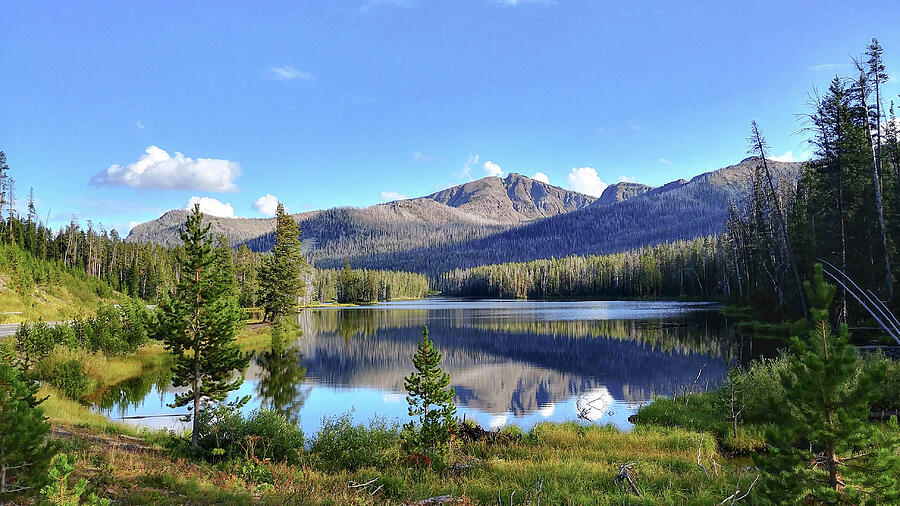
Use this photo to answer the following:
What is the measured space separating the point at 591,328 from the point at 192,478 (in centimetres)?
5575

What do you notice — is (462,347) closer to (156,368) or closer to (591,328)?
(591,328)

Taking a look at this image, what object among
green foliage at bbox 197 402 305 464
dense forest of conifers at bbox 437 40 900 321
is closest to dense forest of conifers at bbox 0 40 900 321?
dense forest of conifers at bbox 437 40 900 321

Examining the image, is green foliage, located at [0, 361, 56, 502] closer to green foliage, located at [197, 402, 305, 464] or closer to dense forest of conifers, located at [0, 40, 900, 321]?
green foliage, located at [197, 402, 305, 464]

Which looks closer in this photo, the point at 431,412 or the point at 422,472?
the point at 422,472

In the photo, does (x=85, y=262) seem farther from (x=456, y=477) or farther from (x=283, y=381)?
(x=456, y=477)

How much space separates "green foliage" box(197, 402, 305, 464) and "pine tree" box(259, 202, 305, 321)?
44978mm

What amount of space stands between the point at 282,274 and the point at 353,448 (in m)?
48.3

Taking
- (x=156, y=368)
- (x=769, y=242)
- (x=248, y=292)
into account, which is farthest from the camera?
(x=248, y=292)

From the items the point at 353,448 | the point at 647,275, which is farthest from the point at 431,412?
the point at 647,275

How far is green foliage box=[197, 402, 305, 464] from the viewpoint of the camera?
15781 millimetres

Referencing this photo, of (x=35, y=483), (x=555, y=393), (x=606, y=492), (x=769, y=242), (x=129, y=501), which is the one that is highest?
(x=769, y=242)

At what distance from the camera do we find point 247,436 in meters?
16.0

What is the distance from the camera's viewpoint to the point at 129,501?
32.7ft

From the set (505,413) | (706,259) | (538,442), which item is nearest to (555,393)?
(505,413)
